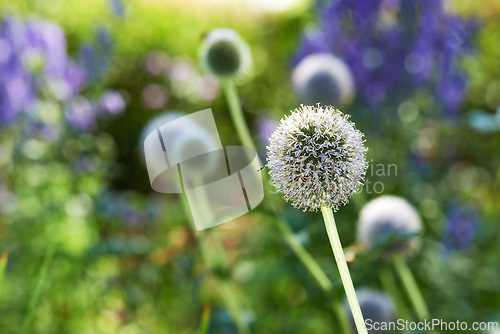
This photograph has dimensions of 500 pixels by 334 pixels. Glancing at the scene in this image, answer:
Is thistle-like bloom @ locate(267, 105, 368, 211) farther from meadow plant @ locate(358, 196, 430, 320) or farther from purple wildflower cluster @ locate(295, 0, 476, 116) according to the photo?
purple wildflower cluster @ locate(295, 0, 476, 116)

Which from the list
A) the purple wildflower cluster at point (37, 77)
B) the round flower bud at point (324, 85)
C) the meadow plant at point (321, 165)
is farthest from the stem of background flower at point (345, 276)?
the purple wildflower cluster at point (37, 77)

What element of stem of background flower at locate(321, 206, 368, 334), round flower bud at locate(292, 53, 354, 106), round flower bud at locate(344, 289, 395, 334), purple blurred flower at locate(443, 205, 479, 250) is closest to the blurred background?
purple blurred flower at locate(443, 205, 479, 250)

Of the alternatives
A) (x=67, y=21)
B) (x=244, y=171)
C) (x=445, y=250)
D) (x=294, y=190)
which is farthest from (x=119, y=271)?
(x=67, y=21)

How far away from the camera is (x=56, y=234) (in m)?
2.16

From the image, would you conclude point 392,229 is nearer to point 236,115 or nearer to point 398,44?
point 236,115

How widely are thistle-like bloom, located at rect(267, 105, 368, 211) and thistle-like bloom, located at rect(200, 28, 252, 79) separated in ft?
2.77

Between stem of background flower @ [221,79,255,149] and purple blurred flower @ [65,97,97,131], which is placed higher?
purple blurred flower @ [65,97,97,131]

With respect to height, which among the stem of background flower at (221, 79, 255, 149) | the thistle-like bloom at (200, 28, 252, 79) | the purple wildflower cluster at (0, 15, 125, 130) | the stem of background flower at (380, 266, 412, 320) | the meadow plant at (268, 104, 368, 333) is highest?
the purple wildflower cluster at (0, 15, 125, 130)

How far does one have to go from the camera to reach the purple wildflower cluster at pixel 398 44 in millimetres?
2359

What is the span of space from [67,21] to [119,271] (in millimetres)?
3377

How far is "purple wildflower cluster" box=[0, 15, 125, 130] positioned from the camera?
260cm

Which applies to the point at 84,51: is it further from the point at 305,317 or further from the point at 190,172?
the point at 305,317

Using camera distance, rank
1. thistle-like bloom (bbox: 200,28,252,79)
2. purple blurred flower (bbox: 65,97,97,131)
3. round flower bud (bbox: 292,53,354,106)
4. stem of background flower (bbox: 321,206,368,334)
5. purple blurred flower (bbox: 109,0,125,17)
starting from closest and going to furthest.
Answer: stem of background flower (bbox: 321,206,368,334)
thistle-like bloom (bbox: 200,28,252,79)
round flower bud (bbox: 292,53,354,106)
purple blurred flower (bbox: 109,0,125,17)
purple blurred flower (bbox: 65,97,97,131)

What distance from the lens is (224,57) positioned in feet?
5.35
